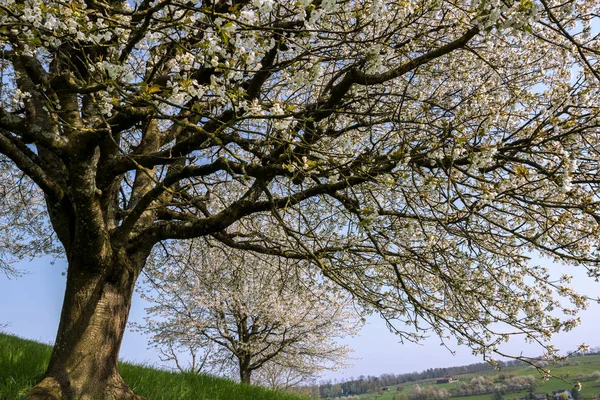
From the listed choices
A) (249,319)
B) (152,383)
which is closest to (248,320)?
(249,319)

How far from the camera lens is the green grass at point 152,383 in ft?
17.1

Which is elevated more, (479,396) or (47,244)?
(47,244)

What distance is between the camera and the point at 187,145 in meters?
5.21

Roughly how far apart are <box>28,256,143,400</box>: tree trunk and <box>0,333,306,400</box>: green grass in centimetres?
41

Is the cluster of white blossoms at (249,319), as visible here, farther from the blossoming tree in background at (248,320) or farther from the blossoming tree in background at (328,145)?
the blossoming tree in background at (328,145)

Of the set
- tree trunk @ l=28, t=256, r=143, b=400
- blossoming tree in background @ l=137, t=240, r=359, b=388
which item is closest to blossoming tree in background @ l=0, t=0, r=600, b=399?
tree trunk @ l=28, t=256, r=143, b=400

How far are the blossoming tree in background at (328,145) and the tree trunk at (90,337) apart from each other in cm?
2

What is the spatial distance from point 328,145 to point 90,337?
4.08 m

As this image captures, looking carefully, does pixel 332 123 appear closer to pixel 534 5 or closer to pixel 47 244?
pixel 534 5

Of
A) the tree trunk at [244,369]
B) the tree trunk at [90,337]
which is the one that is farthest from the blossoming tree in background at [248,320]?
the tree trunk at [90,337]

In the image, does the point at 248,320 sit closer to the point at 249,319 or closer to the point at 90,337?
the point at 249,319

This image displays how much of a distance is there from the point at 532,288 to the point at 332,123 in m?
4.04

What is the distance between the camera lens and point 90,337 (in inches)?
206

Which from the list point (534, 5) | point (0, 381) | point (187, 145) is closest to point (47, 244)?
point (0, 381)
